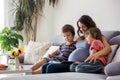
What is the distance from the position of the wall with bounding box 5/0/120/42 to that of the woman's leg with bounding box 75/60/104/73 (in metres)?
0.92

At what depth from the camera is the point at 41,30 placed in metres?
5.00

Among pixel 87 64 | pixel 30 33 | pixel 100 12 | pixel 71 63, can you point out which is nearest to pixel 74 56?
pixel 71 63

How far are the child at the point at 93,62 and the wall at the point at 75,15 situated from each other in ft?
2.26

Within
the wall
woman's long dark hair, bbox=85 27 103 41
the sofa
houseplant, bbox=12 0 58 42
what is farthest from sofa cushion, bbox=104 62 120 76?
houseplant, bbox=12 0 58 42

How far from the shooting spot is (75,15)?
418 cm

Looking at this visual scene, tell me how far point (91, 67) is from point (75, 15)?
175cm

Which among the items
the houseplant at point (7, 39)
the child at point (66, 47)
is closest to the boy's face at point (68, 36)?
the child at point (66, 47)

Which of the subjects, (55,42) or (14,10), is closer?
(55,42)

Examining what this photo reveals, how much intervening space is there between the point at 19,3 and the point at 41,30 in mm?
644

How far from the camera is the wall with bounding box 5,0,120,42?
343 cm

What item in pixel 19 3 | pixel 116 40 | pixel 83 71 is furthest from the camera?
pixel 19 3

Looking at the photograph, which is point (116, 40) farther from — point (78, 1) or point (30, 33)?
point (30, 33)

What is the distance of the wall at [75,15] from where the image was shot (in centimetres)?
343

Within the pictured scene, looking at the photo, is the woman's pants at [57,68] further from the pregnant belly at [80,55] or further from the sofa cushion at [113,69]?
the sofa cushion at [113,69]
